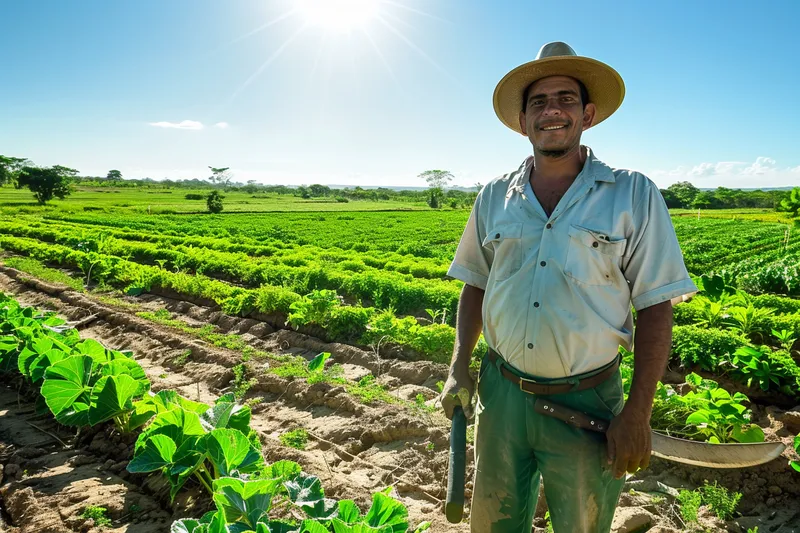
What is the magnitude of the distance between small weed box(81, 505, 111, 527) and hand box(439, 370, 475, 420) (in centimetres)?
234

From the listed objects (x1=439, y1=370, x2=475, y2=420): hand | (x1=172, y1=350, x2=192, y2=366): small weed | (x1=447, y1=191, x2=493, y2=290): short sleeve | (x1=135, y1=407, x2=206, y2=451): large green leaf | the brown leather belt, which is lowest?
(x1=172, y1=350, x2=192, y2=366): small weed

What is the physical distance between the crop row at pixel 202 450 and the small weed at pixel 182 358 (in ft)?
4.37

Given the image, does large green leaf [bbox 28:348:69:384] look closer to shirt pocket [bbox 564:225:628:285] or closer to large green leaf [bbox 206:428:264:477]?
large green leaf [bbox 206:428:264:477]

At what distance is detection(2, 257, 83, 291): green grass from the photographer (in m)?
11.3

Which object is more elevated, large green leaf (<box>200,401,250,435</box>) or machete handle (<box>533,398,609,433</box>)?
machete handle (<box>533,398,609,433</box>)

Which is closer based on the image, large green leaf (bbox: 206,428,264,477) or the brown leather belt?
the brown leather belt

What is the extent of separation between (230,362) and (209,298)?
3.82 m

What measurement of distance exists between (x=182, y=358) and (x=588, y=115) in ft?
18.0

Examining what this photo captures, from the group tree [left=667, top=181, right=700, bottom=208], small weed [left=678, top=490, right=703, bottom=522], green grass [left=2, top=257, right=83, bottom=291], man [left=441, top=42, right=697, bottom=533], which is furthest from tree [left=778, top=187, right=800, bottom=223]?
tree [left=667, top=181, right=700, bottom=208]

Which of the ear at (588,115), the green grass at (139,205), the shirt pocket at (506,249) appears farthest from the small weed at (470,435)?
the green grass at (139,205)

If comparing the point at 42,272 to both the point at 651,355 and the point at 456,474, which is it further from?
the point at 651,355

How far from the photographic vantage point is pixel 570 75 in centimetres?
210

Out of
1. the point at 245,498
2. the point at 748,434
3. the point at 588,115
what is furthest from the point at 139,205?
the point at 588,115

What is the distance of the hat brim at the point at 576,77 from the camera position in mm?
2033
